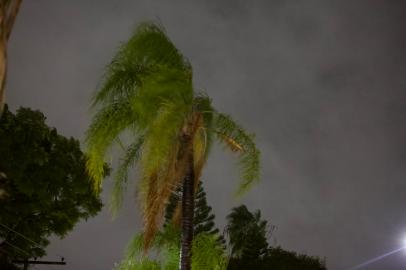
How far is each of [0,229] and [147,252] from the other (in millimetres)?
15789

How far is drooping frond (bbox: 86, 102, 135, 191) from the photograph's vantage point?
423 inches

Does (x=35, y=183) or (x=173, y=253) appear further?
(x=35, y=183)

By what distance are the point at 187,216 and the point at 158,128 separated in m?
1.93

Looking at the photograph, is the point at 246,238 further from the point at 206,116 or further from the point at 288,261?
the point at 206,116

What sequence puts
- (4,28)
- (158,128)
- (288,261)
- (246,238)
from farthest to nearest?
(246,238)
(288,261)
(158,128)
(4,28)

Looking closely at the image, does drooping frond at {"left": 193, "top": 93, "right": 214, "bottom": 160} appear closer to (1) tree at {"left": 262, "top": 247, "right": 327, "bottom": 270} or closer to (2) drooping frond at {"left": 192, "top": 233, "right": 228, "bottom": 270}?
(2) drooping frond at {"left": 192, "top": 233, "right": 228, "bottom": 270}

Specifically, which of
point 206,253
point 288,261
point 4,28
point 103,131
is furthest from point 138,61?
point 288,261

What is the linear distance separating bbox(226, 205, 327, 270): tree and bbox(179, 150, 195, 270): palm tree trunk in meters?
26.1

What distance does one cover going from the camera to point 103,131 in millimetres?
10914

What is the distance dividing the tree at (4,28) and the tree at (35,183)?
20584mm

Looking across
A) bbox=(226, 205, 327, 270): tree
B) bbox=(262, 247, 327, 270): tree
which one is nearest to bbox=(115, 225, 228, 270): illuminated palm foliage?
bbox=(226, 205, 327, 270): tree

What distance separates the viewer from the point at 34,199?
24344 millimetres

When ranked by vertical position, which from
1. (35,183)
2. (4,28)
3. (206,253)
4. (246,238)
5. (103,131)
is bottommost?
(4,28)

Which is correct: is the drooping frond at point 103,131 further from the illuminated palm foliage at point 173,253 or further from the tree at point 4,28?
the tree at point 4,28
